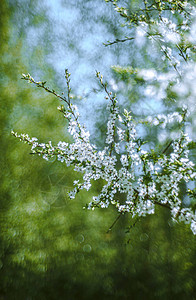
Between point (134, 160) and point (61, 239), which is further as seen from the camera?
point (61, 239)

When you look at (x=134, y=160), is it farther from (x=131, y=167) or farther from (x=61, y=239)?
(x=61, y=239)

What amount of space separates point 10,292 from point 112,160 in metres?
0.78

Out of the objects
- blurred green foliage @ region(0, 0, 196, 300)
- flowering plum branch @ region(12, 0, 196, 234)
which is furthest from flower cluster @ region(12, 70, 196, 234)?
blurred green foliage @ region(0, 0, 196, 300)

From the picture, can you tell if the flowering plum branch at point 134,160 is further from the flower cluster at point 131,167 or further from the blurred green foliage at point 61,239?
the blurred green foliage at point 61,239

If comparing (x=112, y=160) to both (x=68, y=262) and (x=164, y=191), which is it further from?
(x=68, y=262)

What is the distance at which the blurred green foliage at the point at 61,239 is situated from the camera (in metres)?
1.06

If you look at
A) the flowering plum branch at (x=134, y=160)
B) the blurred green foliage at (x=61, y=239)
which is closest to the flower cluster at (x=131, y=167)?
the flowering plum branch at (x=134, y=160)

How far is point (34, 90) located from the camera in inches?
52.9

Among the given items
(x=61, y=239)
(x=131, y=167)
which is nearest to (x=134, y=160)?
(x=131, y=167)

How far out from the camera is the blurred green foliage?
1062 millimetres

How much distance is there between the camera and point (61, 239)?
1137mm

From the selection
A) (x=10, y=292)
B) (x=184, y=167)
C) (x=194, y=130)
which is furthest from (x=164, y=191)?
(x=10, y=292)

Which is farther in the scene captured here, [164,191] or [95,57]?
[95,57]

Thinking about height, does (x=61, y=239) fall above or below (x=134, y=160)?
below
